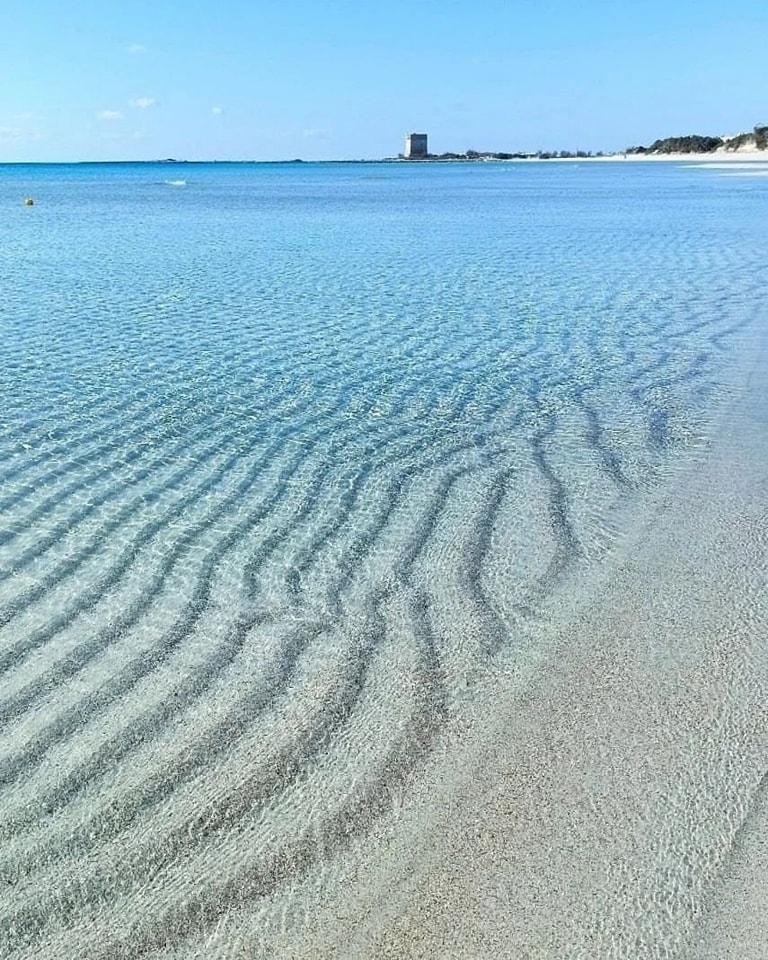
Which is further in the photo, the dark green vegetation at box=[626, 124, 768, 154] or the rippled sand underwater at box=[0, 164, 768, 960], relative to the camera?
the dark green vegetation at box=[626, 124, 768, 154]

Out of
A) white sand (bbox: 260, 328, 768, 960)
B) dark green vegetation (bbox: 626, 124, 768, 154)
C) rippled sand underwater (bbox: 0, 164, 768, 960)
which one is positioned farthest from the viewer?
dark green vegetation (bbox: 626, 124, 768, 154)

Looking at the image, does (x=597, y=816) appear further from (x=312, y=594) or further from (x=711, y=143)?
(x=711, y=143)

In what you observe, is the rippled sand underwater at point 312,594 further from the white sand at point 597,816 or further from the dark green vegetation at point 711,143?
the dark green vegetation at point 711,143

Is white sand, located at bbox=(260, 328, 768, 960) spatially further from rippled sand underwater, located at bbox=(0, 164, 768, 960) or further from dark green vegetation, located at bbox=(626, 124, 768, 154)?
dark green vegetation, located at bbox=(626, 124, 768, 154)

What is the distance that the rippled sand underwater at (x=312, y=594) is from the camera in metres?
3.69

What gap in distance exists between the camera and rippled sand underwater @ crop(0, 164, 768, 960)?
369 centimetres

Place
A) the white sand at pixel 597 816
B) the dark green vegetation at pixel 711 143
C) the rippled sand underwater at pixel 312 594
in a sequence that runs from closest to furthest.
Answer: the white sand at pixel 597 816 → the rippled sand underwater at pixel 312 594 → the dark green vegetation at pixel 711 143

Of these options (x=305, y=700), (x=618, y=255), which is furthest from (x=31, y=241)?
(x=305, y=700)

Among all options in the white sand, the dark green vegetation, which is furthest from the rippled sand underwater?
the dark green vegetation

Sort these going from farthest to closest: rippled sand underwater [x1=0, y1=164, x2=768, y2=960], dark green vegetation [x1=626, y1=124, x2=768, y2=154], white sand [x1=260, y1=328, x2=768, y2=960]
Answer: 1. dark green vegetation [x1=626, y1=124, x2=768, y2=154]
2. rippled sand underwater [x1=0, y1=164, x2=768, y2=960]
3. white sand [x1=260, y1=328, x2=768, y2=960]

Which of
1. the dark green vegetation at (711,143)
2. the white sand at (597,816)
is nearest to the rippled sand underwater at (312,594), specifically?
the white sand at (597,816)

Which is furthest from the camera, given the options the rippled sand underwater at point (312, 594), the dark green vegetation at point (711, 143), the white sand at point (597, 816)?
the dark green vegetation at point (711, 143)

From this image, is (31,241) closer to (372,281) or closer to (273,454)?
(372,281)

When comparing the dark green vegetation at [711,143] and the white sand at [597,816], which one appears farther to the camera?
the dark green vegetation at [711,143]
